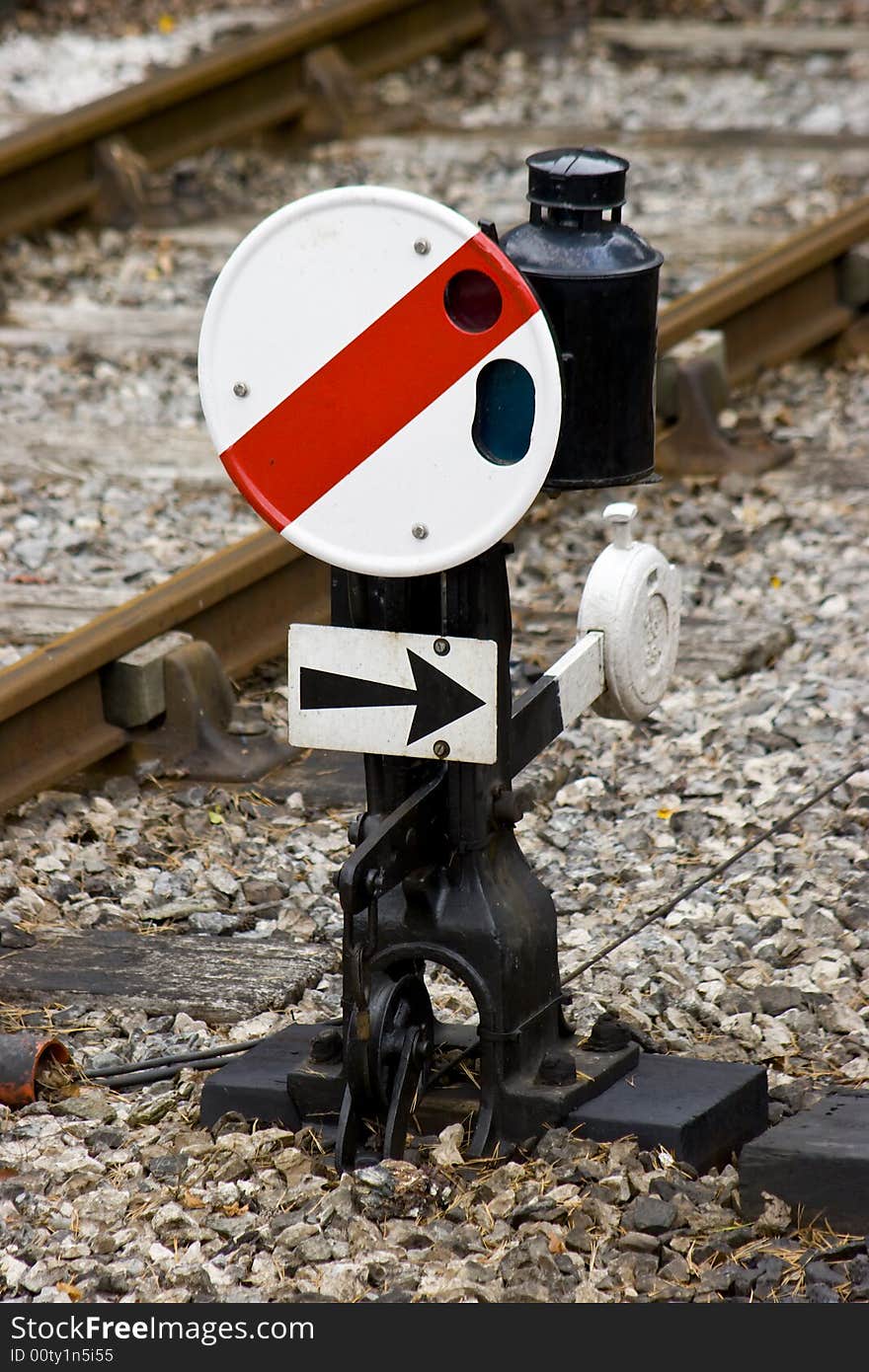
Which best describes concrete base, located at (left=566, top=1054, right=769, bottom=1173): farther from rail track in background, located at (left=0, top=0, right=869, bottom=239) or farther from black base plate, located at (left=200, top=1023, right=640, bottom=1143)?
rail track in background, located at (left=0, top=0, right=869, bottom=239)

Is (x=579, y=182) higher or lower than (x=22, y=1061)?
higher

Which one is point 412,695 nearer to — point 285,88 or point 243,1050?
point 243,1050

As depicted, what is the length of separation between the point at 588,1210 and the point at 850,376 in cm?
528

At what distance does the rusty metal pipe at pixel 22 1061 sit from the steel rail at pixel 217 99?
558 cm

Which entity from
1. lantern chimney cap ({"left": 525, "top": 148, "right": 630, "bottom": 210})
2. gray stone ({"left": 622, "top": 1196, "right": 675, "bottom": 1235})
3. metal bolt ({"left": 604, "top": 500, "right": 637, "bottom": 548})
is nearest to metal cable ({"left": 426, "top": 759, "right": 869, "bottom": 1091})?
gray stone ({"left": 622, "top": 1196, "right": 675, "bottom": 1235})

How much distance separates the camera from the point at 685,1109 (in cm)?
323

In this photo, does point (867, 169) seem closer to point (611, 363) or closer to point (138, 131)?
point (138, 131)

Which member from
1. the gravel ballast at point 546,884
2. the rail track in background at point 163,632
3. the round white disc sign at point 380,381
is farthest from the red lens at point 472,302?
the rail track in background at point 163,632

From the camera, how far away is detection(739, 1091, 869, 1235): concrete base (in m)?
3.06

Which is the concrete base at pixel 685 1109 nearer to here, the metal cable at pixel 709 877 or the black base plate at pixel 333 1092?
the black base plate at pixel 333 1092

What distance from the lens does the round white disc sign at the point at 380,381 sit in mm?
2869

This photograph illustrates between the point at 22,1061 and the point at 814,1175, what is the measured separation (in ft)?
4.21

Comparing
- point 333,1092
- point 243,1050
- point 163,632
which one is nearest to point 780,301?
point 163,632
